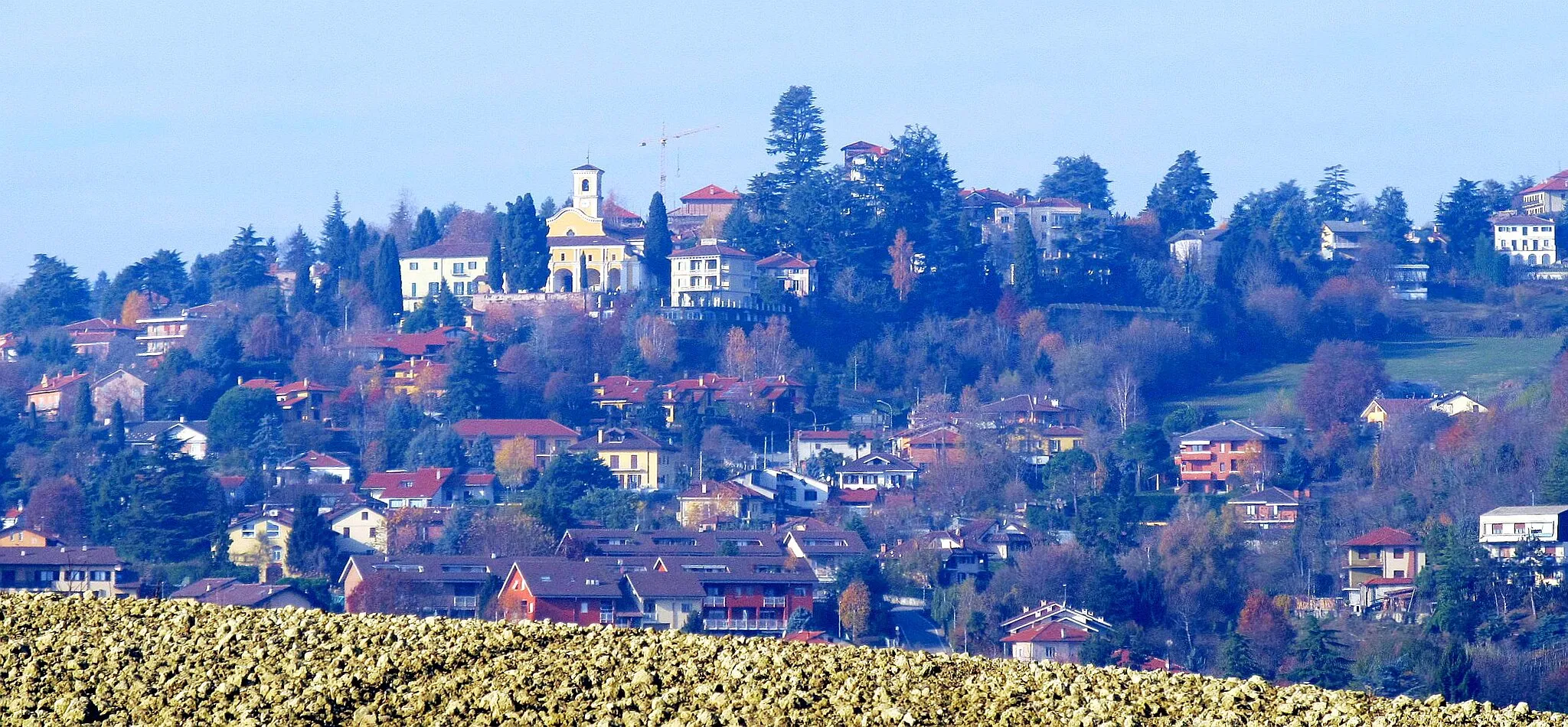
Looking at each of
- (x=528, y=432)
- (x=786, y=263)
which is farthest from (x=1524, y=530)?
(x=786, y=263)

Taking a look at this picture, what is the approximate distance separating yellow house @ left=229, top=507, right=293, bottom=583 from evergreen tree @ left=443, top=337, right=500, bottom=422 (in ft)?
36.2

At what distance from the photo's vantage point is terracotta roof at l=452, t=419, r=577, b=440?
59625mm

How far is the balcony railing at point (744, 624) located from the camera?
140 ft

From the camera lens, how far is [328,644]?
1169cm

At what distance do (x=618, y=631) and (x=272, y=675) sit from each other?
2.37m

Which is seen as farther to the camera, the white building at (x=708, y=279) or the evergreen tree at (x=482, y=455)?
the white building at (x=708, y=279)

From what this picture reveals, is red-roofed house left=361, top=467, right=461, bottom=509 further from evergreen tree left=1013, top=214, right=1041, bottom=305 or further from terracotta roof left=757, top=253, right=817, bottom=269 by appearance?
evergreen tree left=1013, top=214, right=1041, bottom=305

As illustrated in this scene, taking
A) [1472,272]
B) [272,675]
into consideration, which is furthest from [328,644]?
[1472,272]

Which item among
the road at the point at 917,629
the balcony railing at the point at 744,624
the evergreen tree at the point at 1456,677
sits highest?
the evergreen tree at the point at 1456,677

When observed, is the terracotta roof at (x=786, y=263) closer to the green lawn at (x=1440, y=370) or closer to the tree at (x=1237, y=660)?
the green lawn at (x=1440, y=370)

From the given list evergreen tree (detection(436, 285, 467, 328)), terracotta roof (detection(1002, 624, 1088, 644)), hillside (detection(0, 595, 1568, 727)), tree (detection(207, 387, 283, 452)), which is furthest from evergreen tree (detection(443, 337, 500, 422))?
hillside (detection(0, 595, 1568, 727))

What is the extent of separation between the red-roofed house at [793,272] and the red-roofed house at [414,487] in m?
15.1

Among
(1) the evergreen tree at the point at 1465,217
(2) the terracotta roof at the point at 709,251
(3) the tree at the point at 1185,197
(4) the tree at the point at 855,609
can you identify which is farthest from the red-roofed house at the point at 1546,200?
(4) the tree at the point at 855,609

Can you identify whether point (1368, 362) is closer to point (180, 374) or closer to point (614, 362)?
point (614, 362)
